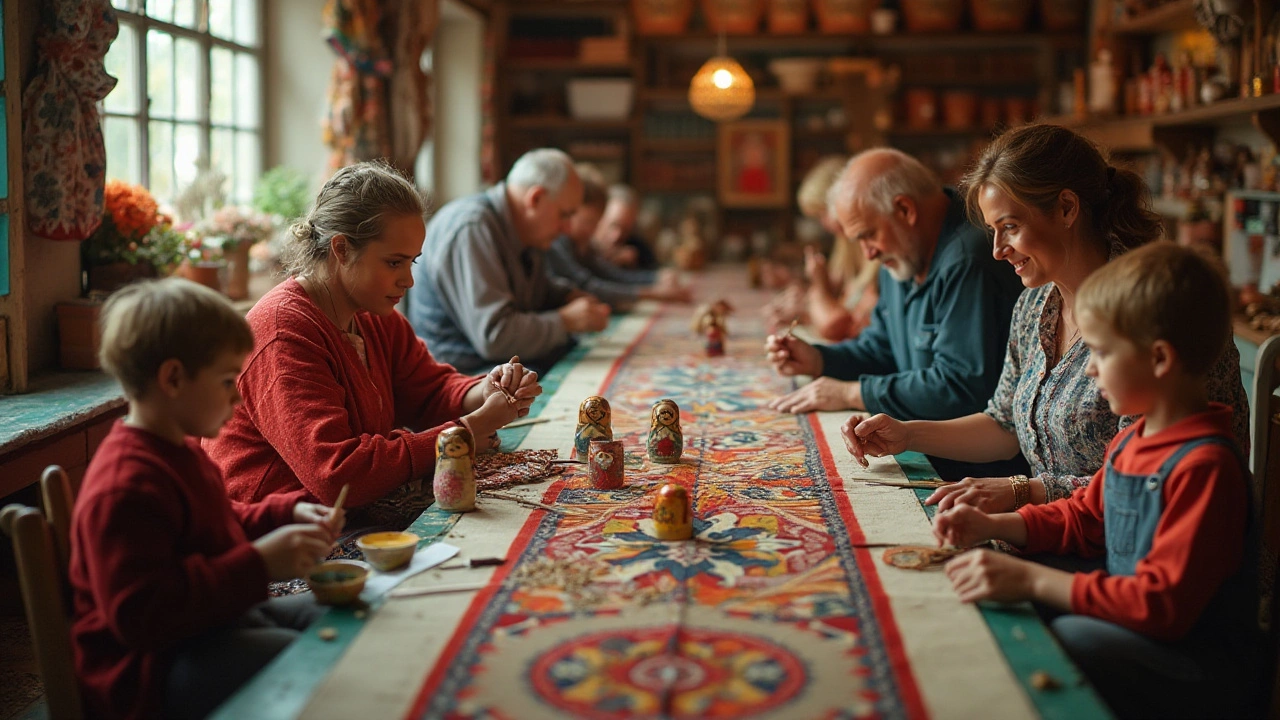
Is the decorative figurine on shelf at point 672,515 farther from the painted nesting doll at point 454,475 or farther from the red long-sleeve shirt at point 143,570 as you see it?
the red long-sleeve shirt at point 143,570

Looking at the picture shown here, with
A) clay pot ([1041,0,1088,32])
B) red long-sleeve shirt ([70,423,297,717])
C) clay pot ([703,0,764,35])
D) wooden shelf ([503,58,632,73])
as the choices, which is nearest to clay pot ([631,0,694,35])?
clay pot ([703,0,764,35])

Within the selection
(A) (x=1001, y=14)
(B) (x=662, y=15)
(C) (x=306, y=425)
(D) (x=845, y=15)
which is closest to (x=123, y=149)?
(C) (x=306, y=425)

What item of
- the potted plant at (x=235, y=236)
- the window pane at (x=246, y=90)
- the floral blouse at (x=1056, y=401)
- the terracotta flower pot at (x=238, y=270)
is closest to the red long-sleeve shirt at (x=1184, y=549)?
the floral blouse at (x=1056, y=401)

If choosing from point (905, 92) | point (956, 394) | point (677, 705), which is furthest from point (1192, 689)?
point (905, 92)

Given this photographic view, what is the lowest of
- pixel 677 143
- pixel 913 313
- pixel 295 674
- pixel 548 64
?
pixel 295 674

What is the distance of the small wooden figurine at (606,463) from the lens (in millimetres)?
2223

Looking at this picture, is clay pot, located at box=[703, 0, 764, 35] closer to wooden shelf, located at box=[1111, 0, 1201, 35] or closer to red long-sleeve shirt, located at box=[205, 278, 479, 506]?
wooden shelf, located at box=[1111, 0, 1201, 35]

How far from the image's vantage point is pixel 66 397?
9.95 ft

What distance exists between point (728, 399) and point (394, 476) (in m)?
1.28

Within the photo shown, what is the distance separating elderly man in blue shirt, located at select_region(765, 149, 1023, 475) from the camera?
2.89 metres

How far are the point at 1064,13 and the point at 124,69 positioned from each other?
6.32 m

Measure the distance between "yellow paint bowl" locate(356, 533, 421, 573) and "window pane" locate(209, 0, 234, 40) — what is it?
4.05m

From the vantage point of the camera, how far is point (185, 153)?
16.2 feet

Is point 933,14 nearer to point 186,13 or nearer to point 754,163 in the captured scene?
point 754,163
